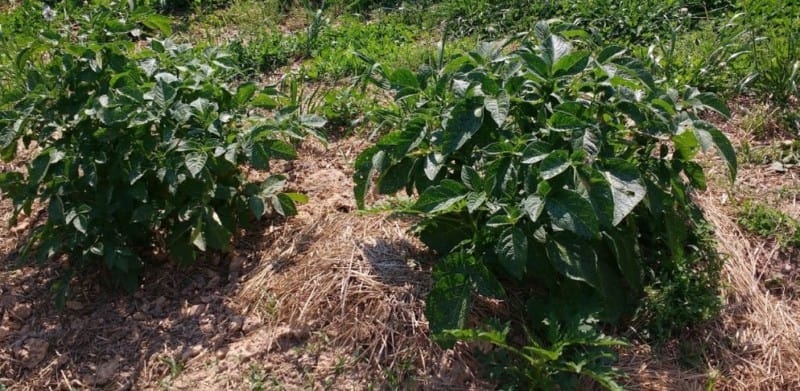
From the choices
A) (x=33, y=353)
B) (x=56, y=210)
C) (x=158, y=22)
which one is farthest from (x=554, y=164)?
(x=33, y=353)

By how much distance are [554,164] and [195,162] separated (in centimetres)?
126

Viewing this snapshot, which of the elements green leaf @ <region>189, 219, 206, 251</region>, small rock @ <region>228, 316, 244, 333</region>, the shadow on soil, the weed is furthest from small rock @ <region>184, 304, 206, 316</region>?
the weed

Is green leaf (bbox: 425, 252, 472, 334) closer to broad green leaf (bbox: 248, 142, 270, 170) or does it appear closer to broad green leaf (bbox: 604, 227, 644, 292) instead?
broad green leaf (bbox: 604, 227, 644, 292)

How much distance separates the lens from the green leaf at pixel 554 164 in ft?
8.34

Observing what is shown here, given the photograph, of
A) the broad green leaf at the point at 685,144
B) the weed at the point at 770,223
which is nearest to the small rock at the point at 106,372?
the broad green leaf at the point at 685,144

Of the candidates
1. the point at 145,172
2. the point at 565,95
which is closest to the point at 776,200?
the point at 565,95

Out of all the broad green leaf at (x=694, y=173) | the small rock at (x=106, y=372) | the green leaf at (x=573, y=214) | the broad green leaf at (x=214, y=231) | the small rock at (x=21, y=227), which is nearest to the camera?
the green leaf at (x=573, y=214)

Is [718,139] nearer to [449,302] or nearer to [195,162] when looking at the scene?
[449,302]

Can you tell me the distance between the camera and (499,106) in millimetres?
2670

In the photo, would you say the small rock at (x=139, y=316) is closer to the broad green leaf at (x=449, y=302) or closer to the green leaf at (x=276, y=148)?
the green leaf at (x=276, y=148)

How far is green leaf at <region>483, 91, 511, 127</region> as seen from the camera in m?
2.64

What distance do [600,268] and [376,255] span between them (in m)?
0.83

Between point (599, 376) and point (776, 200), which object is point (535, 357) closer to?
point (599, 376)

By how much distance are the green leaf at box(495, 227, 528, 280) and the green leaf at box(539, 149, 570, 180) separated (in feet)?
0.63
